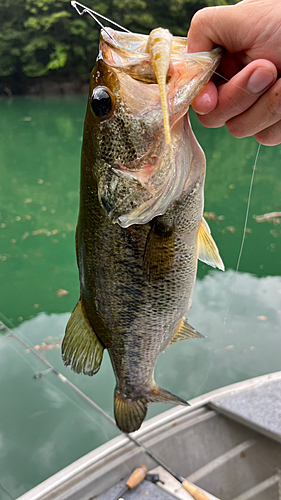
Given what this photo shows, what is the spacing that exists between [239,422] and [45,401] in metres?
1.52

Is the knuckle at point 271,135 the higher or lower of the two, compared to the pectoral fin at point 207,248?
higher

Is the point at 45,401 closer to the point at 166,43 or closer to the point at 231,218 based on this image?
the point at 166,43

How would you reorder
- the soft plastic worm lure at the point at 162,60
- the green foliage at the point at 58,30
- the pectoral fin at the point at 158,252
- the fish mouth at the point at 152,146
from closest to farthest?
the soft plastic worm lure at the point at 162,60, the fish mouth at the point at 152,146, the pectoral fin at the point at 158,252, the green foliage at the point at 58,30

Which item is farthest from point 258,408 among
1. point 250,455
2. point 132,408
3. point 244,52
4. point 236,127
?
point 244,52

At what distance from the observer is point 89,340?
1.27m

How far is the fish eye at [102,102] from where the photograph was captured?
2.91 feet

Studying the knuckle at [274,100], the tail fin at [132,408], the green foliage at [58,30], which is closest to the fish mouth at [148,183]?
the knuckle at [274,100]

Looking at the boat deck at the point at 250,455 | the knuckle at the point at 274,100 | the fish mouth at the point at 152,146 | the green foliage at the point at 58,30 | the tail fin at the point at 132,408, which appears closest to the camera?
the fish mouth at the point at 152,146

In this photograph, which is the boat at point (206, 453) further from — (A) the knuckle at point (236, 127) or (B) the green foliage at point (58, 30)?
(B) the green foliage at point (58, 30)

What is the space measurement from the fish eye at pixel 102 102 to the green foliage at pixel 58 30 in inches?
844

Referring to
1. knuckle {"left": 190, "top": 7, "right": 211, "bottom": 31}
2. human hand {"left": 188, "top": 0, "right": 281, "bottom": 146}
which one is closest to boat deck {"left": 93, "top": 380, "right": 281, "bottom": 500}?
human hand {"left": 188, "top": 0, "right": 281, "bottom": 146}

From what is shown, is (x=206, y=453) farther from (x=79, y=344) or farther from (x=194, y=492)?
(x=79, y=344)

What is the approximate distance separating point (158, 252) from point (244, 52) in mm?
602

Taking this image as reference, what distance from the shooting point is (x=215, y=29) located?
2.97 feet
